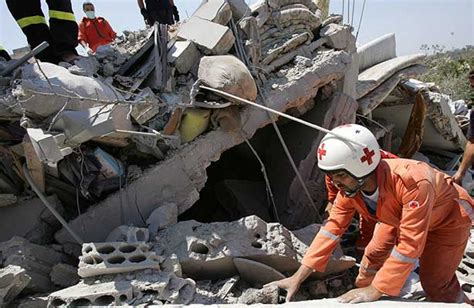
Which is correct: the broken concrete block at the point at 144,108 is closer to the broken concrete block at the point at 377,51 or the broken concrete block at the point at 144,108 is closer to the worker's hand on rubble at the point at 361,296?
A: the worker's hand on rubble at the point at 361,296

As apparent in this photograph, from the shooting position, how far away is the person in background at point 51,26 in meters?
4.31

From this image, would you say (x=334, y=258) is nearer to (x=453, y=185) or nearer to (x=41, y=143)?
(x=453, y=185)

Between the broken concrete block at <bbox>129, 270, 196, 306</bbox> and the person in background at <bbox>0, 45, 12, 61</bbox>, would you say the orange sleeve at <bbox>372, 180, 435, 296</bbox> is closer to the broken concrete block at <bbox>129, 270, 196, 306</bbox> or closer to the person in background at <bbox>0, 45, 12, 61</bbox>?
the broken concrete block at <bbox>129, 270, 196, 306</bbox>

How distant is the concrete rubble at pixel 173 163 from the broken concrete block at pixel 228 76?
1 cm

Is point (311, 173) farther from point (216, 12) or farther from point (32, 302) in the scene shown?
point (32, 302)

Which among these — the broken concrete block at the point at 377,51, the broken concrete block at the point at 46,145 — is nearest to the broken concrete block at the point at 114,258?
the broken concrete block at the point at 46,145

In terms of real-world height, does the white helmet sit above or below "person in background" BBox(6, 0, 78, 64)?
below

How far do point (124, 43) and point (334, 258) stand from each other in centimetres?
302

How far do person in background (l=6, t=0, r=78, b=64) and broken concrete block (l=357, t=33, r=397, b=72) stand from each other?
3.66 m

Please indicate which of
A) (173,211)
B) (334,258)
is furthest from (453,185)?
(173,211)

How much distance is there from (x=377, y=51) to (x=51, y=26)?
13.9 feet

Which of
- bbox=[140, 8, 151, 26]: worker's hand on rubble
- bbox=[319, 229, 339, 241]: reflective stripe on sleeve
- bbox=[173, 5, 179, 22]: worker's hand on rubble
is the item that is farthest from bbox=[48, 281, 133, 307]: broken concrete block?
bbox=[173, 5, 179, 22]: worker's hand on rubble

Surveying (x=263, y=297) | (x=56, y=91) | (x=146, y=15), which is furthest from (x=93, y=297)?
(x=146, y=15)

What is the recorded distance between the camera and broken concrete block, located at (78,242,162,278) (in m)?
3.03
